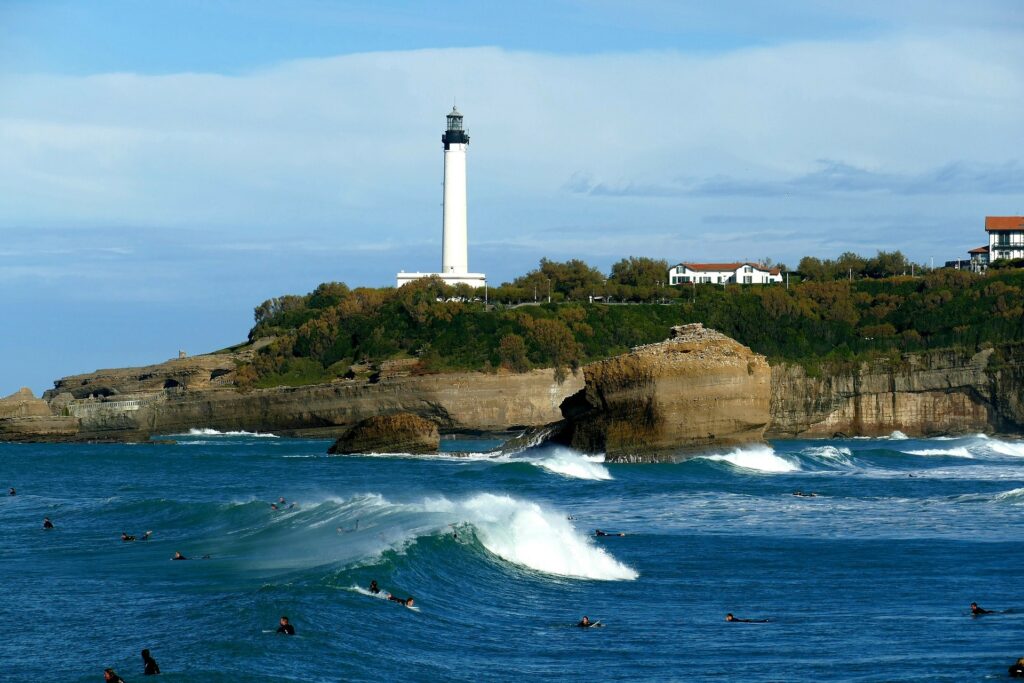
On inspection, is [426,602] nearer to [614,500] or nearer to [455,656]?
[455,656]

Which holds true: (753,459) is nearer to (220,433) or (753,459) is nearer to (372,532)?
(372,532)

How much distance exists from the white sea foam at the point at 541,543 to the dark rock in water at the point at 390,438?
2944cm

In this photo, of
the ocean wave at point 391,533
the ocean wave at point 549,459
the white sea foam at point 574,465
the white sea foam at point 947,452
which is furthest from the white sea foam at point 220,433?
the ocean wave at point 391,533

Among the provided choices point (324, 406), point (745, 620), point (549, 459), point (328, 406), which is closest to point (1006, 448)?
point (549, 459)

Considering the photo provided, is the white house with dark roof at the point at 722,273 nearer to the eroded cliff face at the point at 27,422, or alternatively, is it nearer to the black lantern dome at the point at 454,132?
the black lantern dome at the point at 454,132

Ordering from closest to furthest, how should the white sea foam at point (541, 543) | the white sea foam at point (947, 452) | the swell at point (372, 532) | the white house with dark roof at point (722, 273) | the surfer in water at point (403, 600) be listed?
the surfer in water at point (403, 600) < the white sea foam at point (541, 543) < the swell at point (372, 532) < the white sea foam at point (947, 452) < the white house with dark roof at point (722, 273)

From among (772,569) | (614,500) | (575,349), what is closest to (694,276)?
(575,349)

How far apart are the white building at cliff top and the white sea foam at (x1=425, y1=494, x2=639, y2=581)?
263 feet

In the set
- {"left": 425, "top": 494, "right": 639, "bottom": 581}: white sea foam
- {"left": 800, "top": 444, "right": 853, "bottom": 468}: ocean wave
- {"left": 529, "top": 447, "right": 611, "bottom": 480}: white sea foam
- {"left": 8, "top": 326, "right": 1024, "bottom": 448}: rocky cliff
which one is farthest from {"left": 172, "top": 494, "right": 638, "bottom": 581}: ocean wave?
{"left": 8, "top": 326, "right": 1024, "bottom": 448}: rocky cliff

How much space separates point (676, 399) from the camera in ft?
168

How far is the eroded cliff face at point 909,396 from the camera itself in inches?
3241

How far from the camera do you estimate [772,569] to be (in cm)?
2766

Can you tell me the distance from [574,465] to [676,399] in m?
4.44

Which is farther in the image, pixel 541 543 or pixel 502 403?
pixel 502 403
